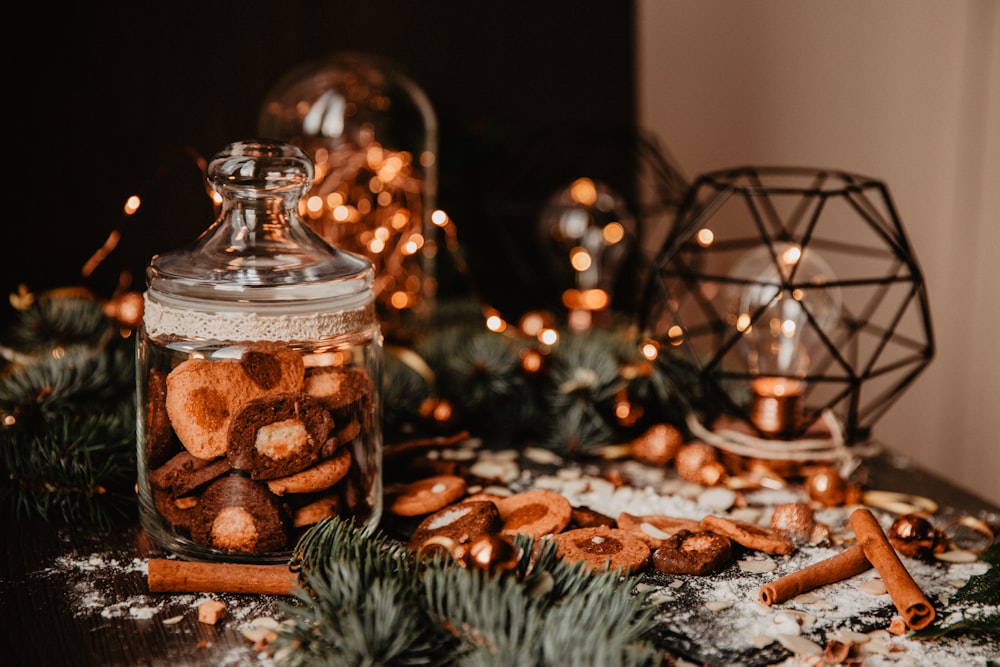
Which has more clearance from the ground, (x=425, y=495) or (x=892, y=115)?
(x=892, y=115)

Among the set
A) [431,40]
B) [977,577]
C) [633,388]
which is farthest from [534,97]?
[977,577]

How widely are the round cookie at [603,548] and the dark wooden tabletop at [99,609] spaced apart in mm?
215

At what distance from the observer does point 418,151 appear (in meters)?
1.29

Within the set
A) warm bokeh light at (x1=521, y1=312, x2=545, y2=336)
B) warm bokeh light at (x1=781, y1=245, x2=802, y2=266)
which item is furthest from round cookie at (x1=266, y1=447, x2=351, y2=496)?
warm bokeh light at (x1=521, y1=312, x2=545, y2=336)

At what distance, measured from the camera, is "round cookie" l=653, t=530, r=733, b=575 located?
0.69m

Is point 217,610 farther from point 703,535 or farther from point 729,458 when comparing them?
point 729,458

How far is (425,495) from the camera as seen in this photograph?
0.80m

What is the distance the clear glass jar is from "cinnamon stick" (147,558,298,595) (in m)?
0.02

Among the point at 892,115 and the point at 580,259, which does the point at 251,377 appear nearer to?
the point at 580,259

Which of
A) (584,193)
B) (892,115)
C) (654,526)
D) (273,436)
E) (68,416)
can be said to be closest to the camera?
(273,436)

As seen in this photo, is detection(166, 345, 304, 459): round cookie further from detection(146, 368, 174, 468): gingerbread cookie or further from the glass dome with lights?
the glass dome with lights

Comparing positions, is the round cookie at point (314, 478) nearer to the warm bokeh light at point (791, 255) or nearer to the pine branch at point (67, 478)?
the pine branch at point (67, 478)

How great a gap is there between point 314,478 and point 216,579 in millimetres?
98

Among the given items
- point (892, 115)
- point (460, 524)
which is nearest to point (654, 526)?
point (460, 524)
